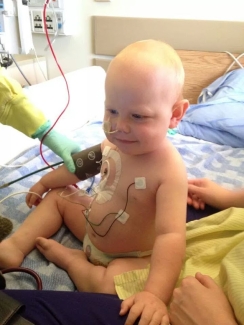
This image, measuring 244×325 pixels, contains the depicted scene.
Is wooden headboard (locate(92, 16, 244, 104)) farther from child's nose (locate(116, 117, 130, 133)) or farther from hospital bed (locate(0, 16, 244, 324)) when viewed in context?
child's nose (locate(116, 117, 130, 133))

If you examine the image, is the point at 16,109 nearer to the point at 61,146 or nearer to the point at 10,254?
the point at 61,146

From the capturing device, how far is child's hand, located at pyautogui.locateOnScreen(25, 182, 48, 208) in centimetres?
93

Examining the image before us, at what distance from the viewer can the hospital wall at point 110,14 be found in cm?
173

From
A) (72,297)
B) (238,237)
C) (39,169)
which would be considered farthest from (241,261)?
(39,169)

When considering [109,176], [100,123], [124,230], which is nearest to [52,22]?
[100,123]

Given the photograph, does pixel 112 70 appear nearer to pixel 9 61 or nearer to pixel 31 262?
pixel 31 262

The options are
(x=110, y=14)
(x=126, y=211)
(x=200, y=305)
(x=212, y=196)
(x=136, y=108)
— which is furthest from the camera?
(x=110, y=14)

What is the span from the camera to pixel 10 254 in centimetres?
77

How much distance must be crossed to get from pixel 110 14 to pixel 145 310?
1715 millimetres

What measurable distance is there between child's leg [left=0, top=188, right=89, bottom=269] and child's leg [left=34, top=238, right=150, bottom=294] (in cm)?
3

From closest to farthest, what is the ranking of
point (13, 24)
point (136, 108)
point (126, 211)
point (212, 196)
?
point (136, 108)
point (126, 211)
point (212, 196)
point (13, 24)

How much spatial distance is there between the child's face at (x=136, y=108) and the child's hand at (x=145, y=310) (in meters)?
0.28

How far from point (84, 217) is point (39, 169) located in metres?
0.34

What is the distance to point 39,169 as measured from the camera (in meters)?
1.14
